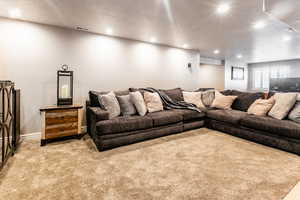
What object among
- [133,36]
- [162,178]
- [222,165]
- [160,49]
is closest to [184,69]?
[160,49]

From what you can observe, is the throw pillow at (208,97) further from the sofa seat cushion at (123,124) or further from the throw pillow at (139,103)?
the sofa seat cushion at (123,124)

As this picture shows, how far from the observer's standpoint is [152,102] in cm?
353

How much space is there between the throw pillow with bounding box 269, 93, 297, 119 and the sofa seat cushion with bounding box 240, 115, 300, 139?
0.62 feet

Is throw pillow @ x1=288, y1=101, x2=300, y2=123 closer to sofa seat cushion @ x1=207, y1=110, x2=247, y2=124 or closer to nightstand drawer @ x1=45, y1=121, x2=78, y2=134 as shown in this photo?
sofa seat cushion @ x1=207, y1=110, x2=247, y2=124

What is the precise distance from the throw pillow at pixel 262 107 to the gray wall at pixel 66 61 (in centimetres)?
238

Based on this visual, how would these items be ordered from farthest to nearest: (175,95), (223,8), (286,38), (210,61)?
(210,61), (175,95), (286,38), (223,8)

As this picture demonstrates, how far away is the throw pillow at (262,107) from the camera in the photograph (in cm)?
320

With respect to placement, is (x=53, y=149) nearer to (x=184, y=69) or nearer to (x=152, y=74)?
(x=152, y=74)

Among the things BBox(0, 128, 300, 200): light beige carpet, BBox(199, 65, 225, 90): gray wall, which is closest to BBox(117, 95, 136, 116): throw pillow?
BBox(0, 128, 300, 200): light beige carpet

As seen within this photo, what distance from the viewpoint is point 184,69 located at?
514 centimetres

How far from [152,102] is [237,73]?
6.38m

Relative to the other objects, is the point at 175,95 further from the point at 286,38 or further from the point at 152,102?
the point at 286,38

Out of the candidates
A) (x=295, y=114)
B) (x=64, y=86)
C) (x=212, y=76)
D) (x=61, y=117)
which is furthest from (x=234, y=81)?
(x=61, y=117)

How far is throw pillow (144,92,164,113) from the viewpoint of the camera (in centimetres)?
347
